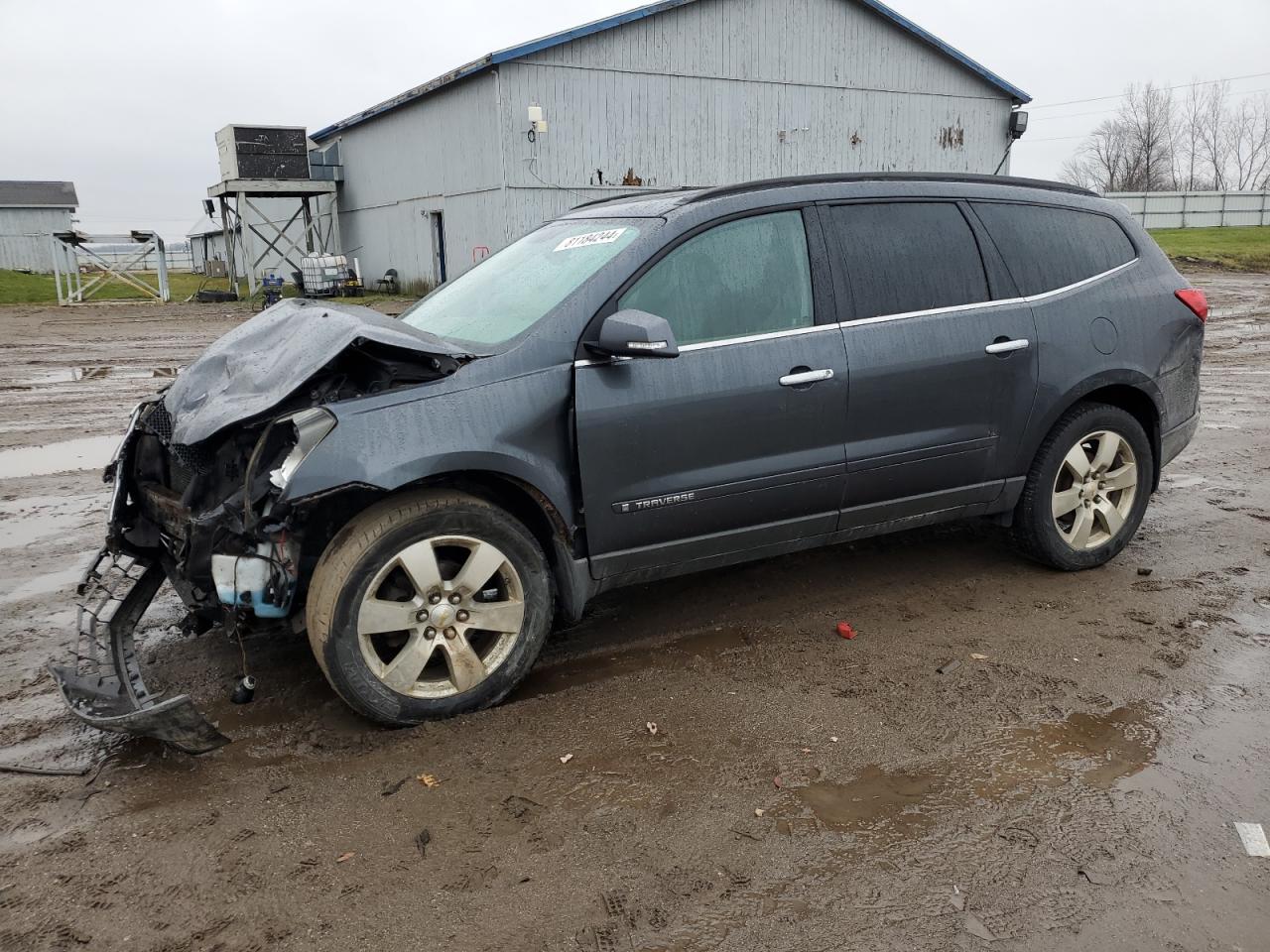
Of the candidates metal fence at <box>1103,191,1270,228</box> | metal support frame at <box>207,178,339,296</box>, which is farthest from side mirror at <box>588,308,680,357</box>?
metal fence at <box>1103,191,1270,228</box>

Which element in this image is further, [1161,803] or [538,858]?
[1161,803]

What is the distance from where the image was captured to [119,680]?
3.45 m

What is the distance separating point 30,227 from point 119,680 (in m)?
51.4

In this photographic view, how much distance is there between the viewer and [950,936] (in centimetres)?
242

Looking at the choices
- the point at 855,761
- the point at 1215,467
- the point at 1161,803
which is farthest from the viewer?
the point at 1215,467

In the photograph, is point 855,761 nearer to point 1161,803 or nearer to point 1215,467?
point 1161,803

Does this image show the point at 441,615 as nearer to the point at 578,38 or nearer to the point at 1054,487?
the point at 1054,487

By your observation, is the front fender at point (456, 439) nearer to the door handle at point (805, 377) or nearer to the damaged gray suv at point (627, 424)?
the damaged gray suv at point (627, 424)

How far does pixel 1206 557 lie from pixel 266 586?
464 centimetres

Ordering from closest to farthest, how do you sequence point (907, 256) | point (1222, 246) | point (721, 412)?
point (721, 412) → point (907, 256) → point (1222, 246)

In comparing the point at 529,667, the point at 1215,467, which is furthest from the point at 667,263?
the point at 1215,467

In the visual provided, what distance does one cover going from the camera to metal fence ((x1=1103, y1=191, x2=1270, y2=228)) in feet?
152

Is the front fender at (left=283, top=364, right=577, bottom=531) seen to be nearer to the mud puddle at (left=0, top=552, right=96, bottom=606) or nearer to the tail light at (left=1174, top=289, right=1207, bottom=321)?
the mud puddle at (left=0, top=552, right=96, bottom=606)

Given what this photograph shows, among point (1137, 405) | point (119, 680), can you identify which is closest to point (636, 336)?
point (119, 680)
